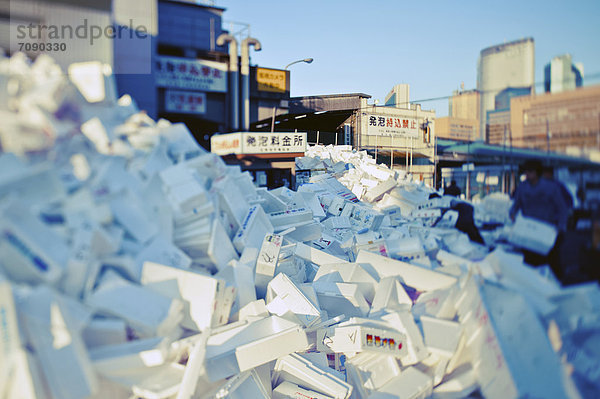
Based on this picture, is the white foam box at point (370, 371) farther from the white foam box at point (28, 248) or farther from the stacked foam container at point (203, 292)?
the white foam box at point (28, 248)

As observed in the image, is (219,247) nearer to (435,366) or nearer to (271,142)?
(435,366)

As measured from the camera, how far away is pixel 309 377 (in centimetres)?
256

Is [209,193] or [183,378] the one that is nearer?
[183,378]

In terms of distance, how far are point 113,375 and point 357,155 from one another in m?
9.69

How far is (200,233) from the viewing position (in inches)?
108

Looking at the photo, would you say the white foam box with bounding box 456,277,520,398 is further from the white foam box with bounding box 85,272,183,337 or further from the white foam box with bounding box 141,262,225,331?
the white foam box with bounding box 85,272,183,337

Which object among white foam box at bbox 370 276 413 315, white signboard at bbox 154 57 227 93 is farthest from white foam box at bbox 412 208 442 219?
white signboard at bbox 154 57 227 93

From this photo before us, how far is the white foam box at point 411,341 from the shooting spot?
2469 millimetres

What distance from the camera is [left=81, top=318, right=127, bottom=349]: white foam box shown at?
192cm

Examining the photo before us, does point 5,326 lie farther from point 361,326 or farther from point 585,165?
point 585,165

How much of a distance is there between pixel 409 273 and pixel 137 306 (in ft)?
5.77

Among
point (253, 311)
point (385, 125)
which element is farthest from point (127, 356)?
point (385, 125)

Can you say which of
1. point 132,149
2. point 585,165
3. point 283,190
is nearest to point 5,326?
point 132,149

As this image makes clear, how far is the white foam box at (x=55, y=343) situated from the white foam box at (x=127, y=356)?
0.39ft
